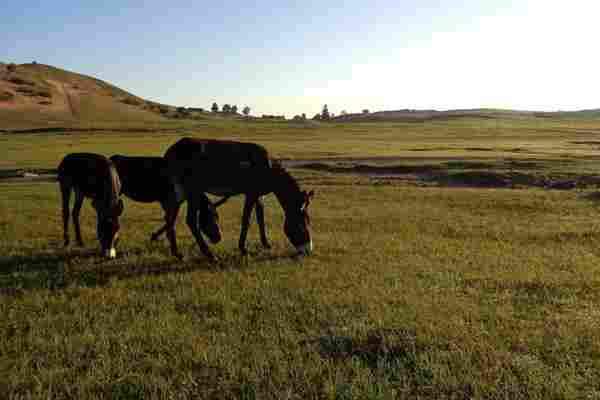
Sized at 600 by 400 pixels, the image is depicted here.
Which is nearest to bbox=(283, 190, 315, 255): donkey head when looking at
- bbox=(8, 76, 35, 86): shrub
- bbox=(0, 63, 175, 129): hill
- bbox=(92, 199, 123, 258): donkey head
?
bbox=(92, 199, 123, 258): donkey head

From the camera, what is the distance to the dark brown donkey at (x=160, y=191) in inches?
457

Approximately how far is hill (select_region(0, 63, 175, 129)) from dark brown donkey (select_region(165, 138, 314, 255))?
122 metres

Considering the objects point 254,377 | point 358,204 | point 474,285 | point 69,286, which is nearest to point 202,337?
point 254,377

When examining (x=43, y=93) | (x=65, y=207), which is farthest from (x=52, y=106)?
(x=65, y=207)

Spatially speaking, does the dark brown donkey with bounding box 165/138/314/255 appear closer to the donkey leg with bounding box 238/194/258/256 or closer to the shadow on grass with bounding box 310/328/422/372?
the donkey leg with bounding box 238/194/258/256

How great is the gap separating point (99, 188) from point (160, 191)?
1.38 meters

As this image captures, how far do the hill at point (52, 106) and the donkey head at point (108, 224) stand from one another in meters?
121

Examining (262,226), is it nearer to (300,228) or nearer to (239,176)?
(300,228)

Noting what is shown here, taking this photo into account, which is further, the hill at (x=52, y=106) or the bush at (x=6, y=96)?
the bush at (x=6, y=96)

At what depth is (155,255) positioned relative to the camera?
38.1 feet

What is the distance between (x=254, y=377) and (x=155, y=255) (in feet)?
22.3

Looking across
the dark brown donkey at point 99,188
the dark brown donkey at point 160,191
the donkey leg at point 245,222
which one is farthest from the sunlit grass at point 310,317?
the dark brown donkey at point 160,191

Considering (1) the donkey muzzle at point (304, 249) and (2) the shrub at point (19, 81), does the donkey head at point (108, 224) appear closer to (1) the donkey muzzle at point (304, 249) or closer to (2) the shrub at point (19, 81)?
(1) the donkey muzzle at point (304, 249)

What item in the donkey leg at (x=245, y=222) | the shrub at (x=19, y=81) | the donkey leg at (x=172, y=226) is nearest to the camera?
the donkey leg at (x=172, y=226)
